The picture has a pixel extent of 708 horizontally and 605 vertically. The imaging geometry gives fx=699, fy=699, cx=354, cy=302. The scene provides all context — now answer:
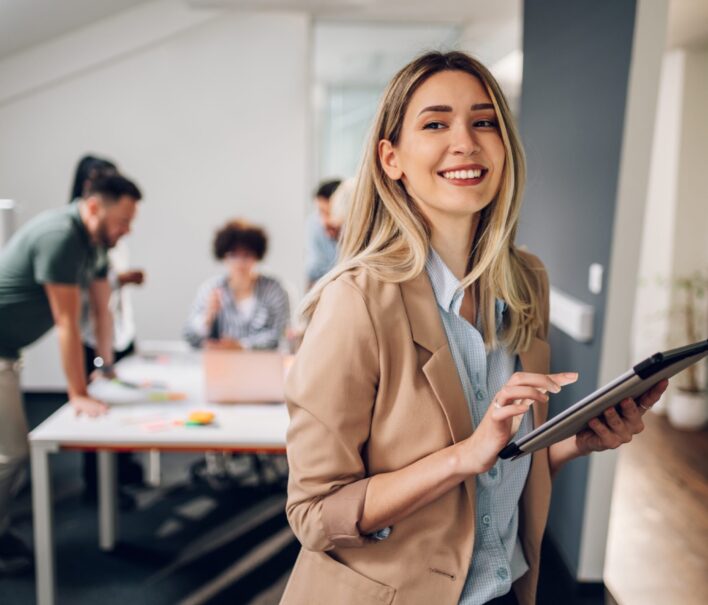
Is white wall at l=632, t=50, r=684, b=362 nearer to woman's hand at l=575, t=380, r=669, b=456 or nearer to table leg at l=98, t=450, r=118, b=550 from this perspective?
table leg at l=98, t=450, r=118, b=550

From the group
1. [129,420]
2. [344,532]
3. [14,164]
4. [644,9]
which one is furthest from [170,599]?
[14,164]

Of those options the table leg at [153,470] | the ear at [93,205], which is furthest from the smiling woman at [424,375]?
the table leg at [153,470]

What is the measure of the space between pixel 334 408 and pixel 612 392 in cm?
33

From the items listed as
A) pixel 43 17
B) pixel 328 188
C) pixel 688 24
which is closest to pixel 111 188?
pixel 328 188

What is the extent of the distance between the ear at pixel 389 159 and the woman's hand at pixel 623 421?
1.40 ft

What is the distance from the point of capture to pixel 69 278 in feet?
7.73

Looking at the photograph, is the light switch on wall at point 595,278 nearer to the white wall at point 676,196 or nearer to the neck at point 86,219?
the neck at point 86,219

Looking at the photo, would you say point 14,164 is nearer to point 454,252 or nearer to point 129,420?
point 129,420

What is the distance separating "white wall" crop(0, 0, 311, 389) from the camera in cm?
474

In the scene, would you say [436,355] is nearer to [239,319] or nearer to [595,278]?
[595,278]

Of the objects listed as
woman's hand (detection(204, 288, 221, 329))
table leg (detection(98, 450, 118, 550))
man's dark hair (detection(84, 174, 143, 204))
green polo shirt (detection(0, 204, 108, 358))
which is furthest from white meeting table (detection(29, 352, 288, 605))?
woman's hand (detection(204, 288, 221, 329))

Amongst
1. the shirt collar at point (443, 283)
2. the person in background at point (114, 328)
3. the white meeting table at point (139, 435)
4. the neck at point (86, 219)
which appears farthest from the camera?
the person in background at point (114, 328)

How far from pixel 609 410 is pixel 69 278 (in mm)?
1945

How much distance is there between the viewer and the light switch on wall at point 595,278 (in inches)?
93.8
